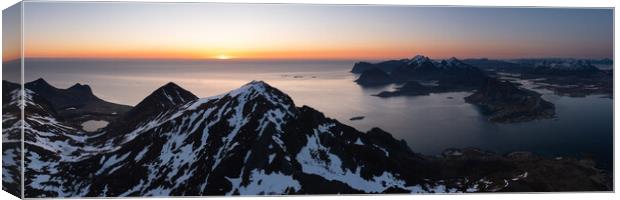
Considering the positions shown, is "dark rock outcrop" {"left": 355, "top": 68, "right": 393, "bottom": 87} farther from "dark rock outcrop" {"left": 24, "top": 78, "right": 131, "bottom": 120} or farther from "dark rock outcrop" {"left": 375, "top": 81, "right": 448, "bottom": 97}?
"dark rock outcrop" {"left": 24, "top": 78, "right": 131, "bottom": 120}

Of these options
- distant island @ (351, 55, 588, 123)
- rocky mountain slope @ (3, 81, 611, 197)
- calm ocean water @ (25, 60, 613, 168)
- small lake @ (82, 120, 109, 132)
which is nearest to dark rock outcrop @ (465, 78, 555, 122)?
distant island @ (351, 55, 588, 123)

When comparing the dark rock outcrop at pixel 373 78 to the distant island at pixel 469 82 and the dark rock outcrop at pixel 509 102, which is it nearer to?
the distant island at pixel 469 82

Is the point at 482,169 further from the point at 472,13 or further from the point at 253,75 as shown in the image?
the point at 253,75

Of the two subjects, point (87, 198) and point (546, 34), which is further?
point (546, 34)

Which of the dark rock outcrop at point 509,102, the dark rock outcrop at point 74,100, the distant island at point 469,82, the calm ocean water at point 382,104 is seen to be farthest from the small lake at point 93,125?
the dark rock outcrop at point 509,102

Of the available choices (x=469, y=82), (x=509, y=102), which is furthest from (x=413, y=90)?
(x=509, y=102)

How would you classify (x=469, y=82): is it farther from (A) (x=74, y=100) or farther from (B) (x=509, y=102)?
Result: (A) (x=74, y=100)

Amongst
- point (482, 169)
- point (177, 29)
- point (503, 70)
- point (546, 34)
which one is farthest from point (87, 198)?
point (546, 34)

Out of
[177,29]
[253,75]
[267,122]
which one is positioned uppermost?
[177,29]
